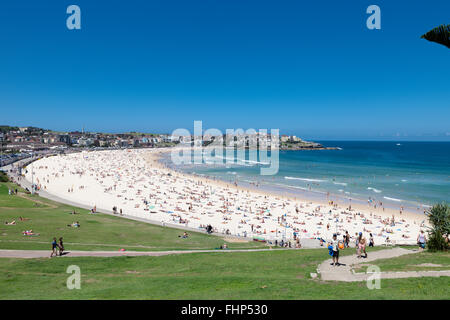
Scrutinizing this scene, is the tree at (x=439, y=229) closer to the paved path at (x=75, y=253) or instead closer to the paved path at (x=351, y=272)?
the paved path at (x=351, y=272)

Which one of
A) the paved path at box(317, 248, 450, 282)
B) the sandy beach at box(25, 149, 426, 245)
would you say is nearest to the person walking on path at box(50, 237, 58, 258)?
the paved path at box(317, 248, 450, 282)

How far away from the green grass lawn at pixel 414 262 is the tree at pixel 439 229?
0.58 m

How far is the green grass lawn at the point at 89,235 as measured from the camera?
14.4 m

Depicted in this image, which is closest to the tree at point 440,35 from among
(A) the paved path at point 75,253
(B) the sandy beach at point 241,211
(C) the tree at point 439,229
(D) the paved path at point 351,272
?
(D) the paved path at point 351,272

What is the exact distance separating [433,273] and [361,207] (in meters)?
29.7

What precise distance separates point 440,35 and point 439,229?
9088mm

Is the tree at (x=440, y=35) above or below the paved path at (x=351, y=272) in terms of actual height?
above

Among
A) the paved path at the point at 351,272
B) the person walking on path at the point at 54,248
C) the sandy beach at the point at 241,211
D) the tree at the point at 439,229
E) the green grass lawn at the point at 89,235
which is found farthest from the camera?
the sandy beach at the point at 241,211

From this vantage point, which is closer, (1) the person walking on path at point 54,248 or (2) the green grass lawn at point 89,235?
(1) the person walking on path at point 54,248

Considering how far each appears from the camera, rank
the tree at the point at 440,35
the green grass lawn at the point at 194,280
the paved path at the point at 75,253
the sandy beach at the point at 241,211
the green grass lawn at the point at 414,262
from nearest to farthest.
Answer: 1. the tree at the point at 440,35
2. the green grass lawn at the point at 194,280
3. the green grass lawn at the point at 414,262
4. the paved path at the point at 75,253
5. the sandy beach at the point at 241,211

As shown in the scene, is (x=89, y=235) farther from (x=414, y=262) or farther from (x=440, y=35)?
(x=440, y=35)

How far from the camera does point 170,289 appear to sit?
788cm
